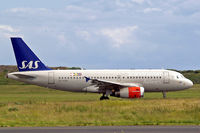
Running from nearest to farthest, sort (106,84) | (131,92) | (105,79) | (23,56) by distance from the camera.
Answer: (131,92), (106,84), (23,56), (105,79)

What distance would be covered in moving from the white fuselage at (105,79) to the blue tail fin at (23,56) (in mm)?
600

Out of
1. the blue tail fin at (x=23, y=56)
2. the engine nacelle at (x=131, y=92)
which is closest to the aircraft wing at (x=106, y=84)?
the engine nacelle at (x=131, y=92)

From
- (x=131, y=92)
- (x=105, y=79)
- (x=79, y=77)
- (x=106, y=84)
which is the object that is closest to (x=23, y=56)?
(x=79, y=77)

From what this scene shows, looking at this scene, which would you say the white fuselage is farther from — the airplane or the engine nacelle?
the engine nacelle

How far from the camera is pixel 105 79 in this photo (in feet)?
136

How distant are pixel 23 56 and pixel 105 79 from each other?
8400 mm

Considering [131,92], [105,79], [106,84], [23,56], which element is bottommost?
[131,92]

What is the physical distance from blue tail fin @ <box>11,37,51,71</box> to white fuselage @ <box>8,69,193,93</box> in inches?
23.6

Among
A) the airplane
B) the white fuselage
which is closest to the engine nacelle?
the airplane

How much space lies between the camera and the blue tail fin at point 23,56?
1620 inches

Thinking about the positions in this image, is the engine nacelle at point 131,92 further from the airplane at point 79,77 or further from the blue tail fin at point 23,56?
the blue tail fin at point 23,56

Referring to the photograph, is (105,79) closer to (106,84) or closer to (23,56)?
(106,84)

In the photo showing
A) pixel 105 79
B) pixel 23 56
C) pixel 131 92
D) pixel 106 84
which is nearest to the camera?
pixel 131 92

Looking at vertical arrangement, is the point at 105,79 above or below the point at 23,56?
below
